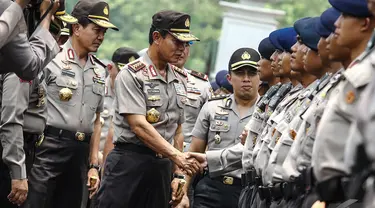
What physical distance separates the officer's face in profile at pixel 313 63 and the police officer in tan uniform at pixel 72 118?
3.02 metres

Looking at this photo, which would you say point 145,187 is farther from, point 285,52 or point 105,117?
point 105,117

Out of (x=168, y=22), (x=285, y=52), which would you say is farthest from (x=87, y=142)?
(x=285, y=52)

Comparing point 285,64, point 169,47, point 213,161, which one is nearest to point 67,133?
point 169,47

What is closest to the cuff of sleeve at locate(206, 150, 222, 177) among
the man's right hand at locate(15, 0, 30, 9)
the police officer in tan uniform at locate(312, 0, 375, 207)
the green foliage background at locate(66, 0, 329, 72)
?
the man's right hand at locate(15, 0, 30, 9)

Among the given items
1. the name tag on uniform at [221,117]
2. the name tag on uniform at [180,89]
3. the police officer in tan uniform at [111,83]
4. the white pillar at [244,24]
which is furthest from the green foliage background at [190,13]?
the name tag on uniform at [180,89]

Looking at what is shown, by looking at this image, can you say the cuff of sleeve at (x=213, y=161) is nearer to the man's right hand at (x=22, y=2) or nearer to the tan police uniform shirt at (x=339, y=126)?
the man's right hand at (x=22, y=2)

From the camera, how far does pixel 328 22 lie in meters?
6.54

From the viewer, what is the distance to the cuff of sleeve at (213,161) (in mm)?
9414

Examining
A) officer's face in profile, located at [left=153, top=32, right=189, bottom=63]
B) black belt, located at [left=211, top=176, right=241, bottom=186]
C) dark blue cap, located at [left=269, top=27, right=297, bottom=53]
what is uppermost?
dark blue cap, located at [left=269, top=27, right=297, bottom=53]

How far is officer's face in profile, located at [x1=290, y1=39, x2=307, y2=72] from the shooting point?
777 centimetres

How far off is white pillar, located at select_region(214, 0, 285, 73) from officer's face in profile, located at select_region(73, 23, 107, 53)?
758cm

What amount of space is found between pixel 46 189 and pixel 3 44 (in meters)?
3.83

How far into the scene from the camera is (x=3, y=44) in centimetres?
617

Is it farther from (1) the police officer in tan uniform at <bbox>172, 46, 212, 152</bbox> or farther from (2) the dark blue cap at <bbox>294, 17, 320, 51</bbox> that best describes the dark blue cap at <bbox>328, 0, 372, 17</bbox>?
(1) the police officer in tan uniform at <bbox>172, 46, 212, 152</bbox>
